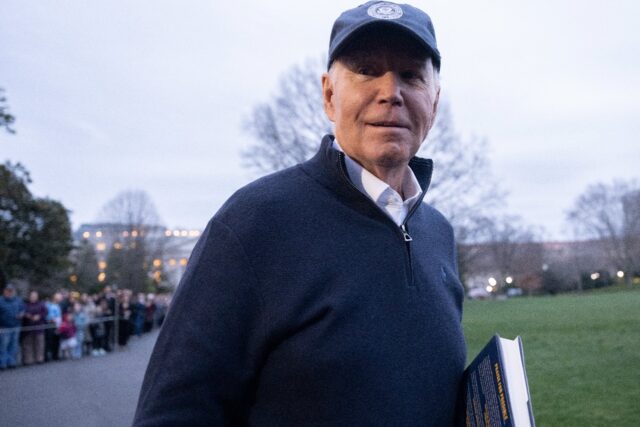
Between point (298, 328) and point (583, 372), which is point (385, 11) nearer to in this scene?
point (298, 328)

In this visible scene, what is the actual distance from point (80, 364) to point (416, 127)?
16360 millimetres

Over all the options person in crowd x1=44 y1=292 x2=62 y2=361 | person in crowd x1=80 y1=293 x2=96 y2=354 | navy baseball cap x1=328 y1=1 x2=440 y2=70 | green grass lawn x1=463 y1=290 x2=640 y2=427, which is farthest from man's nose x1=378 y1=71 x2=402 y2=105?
person in crowd x1=80 y1=293 x2=96 y2=354

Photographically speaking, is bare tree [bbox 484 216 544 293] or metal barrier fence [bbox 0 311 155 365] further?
bare tree [bbox 484 216 544 293]

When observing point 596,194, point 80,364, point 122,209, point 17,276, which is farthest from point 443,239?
point 596,194

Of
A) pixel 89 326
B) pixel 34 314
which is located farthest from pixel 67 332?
pixel 89 326

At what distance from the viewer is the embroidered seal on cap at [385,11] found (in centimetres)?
191

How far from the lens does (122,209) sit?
7088 cm

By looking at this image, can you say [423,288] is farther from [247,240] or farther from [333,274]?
[247,240]

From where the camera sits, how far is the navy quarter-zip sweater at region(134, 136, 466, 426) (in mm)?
1541

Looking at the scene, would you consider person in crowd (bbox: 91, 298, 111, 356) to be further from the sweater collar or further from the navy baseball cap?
the navy baseball cap

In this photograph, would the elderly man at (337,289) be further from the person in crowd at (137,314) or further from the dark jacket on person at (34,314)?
the person in crowd at (137,314)

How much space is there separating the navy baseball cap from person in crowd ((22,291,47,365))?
54.1 feet

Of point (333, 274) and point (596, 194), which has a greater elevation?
point (596, 194)

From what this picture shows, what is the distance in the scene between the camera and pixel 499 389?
1.57 metres
